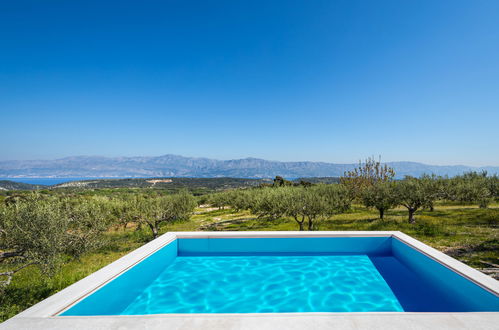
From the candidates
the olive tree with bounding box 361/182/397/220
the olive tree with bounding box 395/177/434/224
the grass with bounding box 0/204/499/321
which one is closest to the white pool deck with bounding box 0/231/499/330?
the grass with bounding box 0/204/499/321

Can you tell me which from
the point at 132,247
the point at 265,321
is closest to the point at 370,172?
the point at 132,247

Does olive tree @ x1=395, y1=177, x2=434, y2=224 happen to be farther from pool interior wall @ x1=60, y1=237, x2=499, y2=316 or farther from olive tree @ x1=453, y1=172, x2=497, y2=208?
pool interior wall @ x1=60, y1=237, x2=499, y2=316

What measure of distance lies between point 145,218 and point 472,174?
31.4 meters

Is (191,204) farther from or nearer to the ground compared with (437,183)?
nearer to the ground

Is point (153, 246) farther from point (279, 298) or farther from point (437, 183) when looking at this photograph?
point (437, 183)

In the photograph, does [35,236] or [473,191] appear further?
[473,191]

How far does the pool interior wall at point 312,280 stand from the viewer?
5.29 meters

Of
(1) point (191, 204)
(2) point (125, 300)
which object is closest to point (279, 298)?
(2) point (125, 300)

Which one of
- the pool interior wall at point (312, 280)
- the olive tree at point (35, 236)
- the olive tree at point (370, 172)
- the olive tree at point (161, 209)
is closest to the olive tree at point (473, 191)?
the olive tree at point (370, 172)

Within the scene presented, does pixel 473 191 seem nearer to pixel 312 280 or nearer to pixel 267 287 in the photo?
pixel 312 280

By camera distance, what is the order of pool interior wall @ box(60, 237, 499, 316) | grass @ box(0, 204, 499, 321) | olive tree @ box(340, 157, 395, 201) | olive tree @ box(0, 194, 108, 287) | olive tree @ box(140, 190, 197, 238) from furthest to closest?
olive tree @ box(340, 157, 395, 201)
olive tree @ box(140, 190, 197, 238)
grass @ box(0, 204, 499, 321)
olive tree @ box(0, 194, 108, 287)
pool interior wall @ box(60, 237, 499, 316)

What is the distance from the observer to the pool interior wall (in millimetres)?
5293

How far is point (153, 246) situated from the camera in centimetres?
770

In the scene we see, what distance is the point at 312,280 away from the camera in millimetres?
7102
